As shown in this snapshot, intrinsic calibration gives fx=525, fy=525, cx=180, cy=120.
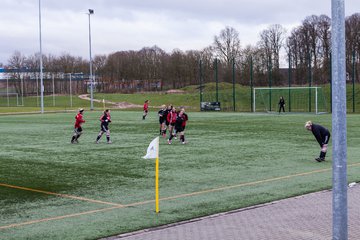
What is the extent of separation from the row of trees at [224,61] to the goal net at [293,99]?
4.60 metres

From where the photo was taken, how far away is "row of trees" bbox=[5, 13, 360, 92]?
7088cm

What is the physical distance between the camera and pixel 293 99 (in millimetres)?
57000

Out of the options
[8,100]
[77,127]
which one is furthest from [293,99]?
[8,100]

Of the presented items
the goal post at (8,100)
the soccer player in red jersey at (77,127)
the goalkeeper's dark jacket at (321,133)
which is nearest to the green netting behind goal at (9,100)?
the goal post at (8,100)

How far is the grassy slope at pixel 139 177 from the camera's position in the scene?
1000 cm

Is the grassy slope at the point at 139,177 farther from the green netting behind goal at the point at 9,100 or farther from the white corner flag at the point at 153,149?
the green netting behind goal at the point at 9,100

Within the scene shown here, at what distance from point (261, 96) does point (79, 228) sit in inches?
2050

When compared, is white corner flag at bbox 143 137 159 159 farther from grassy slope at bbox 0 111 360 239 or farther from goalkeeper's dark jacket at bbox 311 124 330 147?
goalkeeper's dark jacket at bbox 311 124 330 147

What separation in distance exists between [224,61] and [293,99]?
4706cm

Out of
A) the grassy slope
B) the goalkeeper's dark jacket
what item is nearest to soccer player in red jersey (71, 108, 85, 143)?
the grassy slope

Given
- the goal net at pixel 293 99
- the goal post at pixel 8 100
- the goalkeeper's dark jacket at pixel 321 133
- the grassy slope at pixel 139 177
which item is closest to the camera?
the grassy slope at pixel 139 177

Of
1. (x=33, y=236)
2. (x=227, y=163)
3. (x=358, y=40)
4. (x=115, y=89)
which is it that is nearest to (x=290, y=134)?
(x=227, y=163)

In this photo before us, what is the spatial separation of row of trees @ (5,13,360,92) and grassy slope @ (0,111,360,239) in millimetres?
42141

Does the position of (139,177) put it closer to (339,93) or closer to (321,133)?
(321,133)
